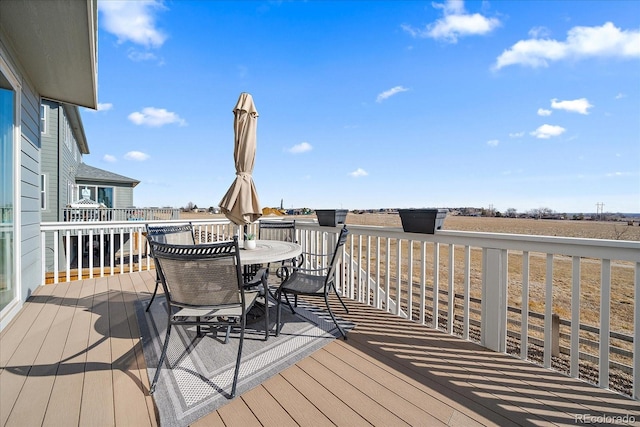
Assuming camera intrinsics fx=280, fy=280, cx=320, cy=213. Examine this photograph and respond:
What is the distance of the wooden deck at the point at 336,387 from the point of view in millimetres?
1569

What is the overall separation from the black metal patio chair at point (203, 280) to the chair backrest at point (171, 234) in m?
1.50

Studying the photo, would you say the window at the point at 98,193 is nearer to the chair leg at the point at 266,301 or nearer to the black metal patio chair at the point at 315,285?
the black metal patio chair at the point at 315,285

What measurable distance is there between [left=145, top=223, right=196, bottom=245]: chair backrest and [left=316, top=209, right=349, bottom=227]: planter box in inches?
70.1

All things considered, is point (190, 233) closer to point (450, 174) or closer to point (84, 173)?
point (84, 173)

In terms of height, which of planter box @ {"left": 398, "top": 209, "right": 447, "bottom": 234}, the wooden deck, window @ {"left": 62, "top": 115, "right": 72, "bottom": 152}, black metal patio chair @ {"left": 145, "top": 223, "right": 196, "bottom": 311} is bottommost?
the wooden deck

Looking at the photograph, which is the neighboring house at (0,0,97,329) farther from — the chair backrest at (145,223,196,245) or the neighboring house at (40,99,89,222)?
the neighboring house at (40,99,89,222)

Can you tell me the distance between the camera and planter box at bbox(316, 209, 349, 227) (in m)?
3.95

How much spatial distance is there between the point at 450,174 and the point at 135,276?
19781 millimetres

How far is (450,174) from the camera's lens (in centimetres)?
1973

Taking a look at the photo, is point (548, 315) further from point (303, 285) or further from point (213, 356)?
point (213, 356)

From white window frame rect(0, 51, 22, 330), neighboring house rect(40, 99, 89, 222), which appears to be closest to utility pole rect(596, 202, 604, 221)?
white window frame rect(0, 51, 22, 330)

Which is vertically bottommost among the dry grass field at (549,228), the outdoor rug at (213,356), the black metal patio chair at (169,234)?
the outdoor rug at (213,356)

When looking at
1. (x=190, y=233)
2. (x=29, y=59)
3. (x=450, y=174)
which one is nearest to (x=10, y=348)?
(x=190, y=233)

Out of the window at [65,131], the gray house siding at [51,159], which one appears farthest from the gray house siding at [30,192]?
the window at [65,131]
